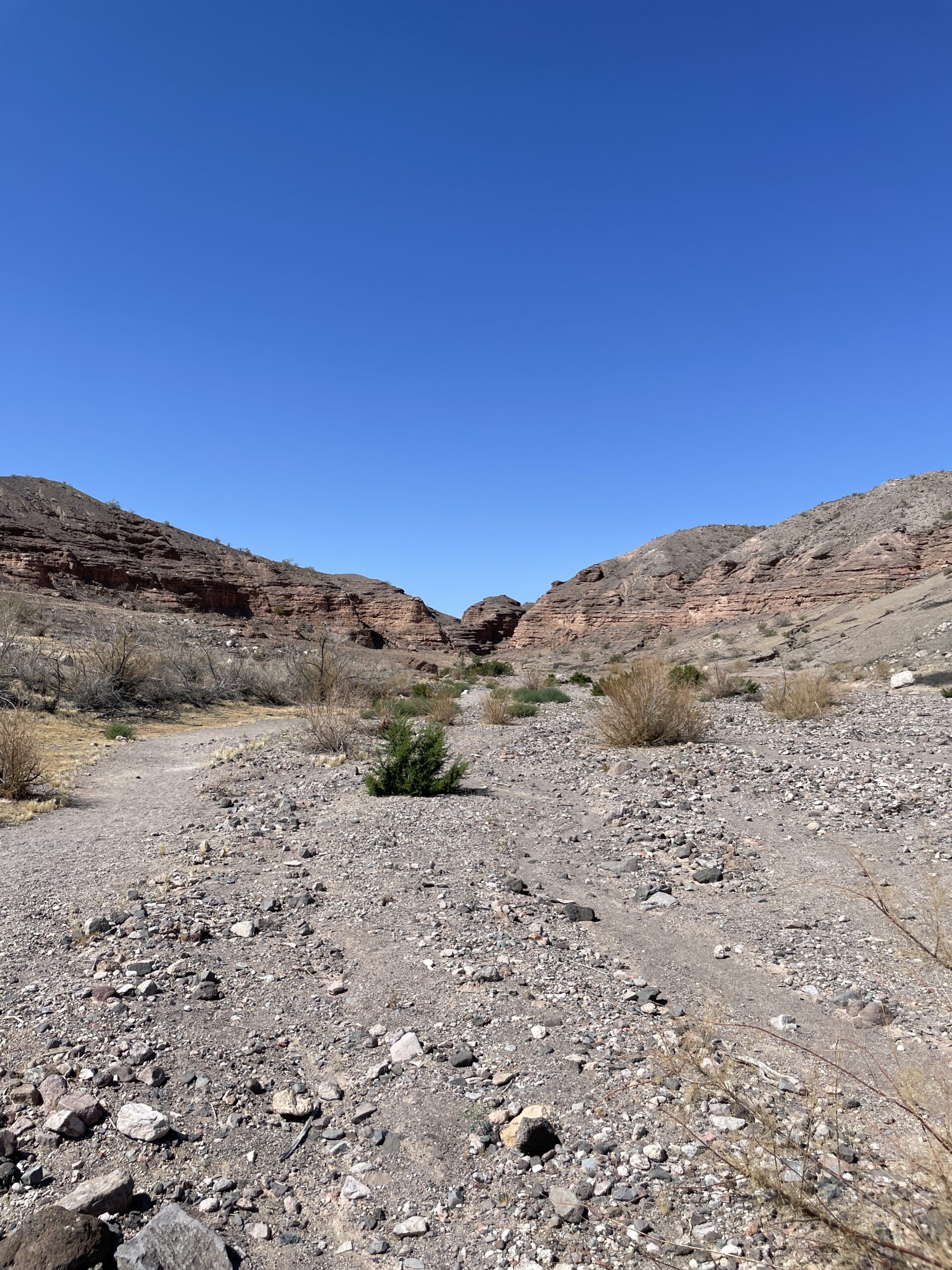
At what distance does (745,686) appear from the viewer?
1886 cm

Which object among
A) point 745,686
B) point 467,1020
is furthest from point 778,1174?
point 745,686

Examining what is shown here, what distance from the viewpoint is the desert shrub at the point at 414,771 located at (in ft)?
28.2

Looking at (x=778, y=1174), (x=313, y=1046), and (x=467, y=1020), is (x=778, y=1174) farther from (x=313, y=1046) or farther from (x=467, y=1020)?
(x=313, y=1046)

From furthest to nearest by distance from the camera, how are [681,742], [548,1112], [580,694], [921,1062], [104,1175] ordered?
[580,694] → [681,742] → [921,1062] → [548,1112] → [104,1175]

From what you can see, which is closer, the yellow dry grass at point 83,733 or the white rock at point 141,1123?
the white rock at point 141,1123

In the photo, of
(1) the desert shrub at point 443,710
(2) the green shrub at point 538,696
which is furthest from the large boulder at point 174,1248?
(2) the green shrub at point 538,696

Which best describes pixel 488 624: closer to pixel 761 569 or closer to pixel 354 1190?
pixel 761 569

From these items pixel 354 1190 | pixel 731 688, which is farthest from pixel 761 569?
pixel 354 1190

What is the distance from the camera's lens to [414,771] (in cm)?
874

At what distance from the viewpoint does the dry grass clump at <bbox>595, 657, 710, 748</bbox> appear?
10906mm

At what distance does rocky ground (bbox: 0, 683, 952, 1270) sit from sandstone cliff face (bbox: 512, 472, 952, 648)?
38.9 metres

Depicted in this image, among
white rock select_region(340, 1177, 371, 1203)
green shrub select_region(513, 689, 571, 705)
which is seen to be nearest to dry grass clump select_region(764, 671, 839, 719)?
green shrub select_region(513, 689, 571, 705)

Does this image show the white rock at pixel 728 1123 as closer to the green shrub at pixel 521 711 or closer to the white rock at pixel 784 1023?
the white rock at pixel 784 1023

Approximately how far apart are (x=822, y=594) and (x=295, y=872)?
4664 cm
